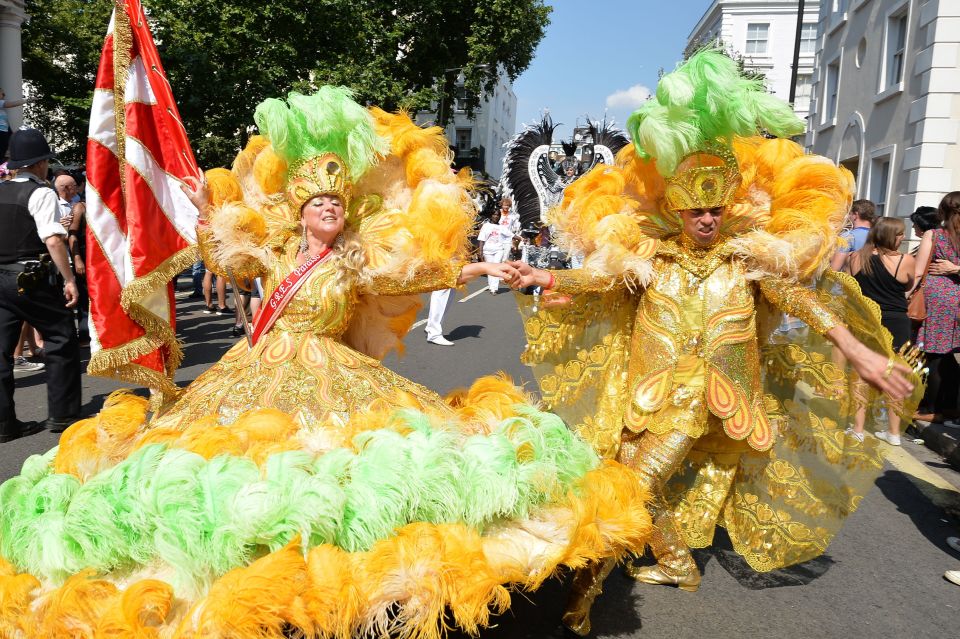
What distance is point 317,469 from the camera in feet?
7.62

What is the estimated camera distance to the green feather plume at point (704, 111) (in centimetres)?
301

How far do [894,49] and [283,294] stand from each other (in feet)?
56.4

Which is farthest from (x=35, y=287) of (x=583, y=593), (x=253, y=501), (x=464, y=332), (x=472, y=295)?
(x=472, y=295)

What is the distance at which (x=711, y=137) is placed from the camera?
311 cm

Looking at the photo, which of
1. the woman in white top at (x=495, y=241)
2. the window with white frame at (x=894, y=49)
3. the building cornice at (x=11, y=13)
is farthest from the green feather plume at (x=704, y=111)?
the building cornice at (x=11, y=13)

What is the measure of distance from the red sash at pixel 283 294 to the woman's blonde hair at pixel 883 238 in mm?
4869

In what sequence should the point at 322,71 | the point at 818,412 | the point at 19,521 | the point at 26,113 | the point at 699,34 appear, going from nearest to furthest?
1. the point at 19,521
2. the point at 818,412
3. the point at 322,71
4. the point at 26,113
5. the point at 699,34

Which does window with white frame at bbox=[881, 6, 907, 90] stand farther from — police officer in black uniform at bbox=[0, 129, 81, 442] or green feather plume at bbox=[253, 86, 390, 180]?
police officer in black uniform at bbox=[0, 129, 81, 442]

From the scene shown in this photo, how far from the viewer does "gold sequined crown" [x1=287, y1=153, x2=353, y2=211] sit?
9.93ft

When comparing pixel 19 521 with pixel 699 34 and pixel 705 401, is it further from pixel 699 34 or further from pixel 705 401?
pixel 699 34

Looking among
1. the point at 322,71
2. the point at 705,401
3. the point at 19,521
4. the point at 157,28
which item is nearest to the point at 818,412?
the point at 705,401

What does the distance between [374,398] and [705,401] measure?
4.84ft

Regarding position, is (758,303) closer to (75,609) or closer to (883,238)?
(75,609)

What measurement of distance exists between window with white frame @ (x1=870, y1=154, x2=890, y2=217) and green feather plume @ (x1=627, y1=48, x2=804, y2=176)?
48.3 feet
